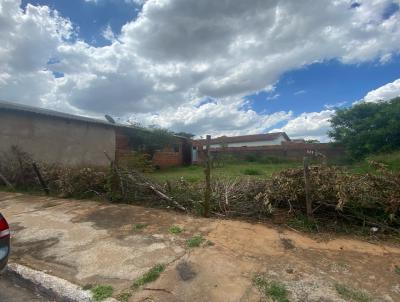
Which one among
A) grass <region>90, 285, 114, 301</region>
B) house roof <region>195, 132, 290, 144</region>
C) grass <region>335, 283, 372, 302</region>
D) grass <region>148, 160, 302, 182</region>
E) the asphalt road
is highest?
house roof <region>195, 132, 290, 144</region>

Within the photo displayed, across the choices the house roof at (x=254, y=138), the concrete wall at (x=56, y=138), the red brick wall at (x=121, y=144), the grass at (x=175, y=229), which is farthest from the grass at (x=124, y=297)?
the house roof at (x=254, y=138)

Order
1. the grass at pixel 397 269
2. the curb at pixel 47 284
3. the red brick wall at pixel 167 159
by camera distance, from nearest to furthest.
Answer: the curb at pixel 47 284, the grass at pixel 397 269, the red brick wall at pixel 167 159

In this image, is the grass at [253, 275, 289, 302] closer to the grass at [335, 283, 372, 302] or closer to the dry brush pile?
the grass at [335, 283, 372, 302]

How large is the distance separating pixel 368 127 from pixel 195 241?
1786cm

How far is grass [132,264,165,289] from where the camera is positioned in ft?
9.36

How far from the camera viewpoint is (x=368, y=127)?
17.7 m

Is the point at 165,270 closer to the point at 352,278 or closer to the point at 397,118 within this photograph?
the point at 352,278

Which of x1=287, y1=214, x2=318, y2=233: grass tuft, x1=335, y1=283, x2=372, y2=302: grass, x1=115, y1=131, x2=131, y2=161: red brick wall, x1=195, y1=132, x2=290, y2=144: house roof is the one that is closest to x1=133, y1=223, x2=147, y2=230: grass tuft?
x1=287, y1=214, x2=318, y2=233: grass tuft

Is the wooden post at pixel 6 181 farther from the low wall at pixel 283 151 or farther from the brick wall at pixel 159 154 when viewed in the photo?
the low wall at pixel 283 151

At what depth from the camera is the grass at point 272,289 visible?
102 inches

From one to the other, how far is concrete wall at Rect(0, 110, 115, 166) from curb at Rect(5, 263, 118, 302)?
9.67 metres

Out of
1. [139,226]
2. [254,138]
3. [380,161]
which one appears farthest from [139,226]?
[254,138]

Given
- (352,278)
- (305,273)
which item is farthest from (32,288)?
(352,278)

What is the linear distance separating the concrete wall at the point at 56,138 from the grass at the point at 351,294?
12478mm
